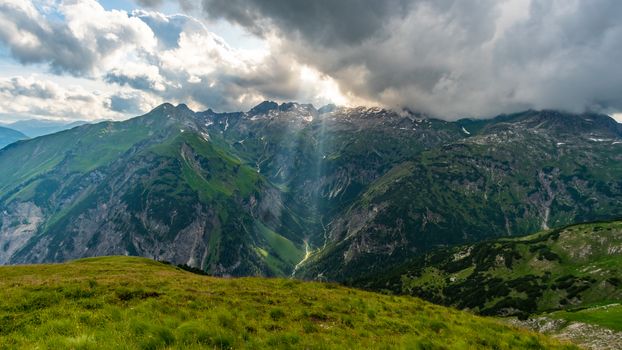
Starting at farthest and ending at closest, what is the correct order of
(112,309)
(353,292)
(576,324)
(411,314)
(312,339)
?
(576,324)
(353,292)
(411,314)
(112,309)
(312,339)

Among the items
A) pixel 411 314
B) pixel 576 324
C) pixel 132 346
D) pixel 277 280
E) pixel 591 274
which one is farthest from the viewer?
pixel 591 274

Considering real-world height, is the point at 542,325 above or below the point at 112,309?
below

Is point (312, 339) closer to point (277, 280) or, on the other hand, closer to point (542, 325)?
point (277, 280)

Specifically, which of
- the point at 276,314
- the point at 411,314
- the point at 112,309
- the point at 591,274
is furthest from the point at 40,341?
the point at 591,274

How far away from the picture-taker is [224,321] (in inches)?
696

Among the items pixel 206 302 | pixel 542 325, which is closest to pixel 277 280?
pixel 206 302

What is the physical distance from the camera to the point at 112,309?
59.9 feet

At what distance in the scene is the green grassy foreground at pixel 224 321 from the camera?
14.6 m

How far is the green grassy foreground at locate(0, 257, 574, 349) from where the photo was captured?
14.6 m

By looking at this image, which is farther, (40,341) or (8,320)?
(8,320)

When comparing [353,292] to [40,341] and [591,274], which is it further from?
[591,274]

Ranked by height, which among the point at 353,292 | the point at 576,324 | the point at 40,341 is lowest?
the point at 576,324

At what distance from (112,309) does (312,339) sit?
1004 cm

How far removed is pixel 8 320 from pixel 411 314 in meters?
22.2
